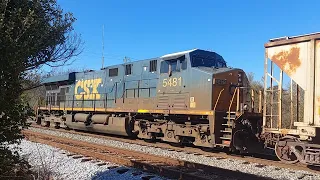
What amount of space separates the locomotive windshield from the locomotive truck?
3cm

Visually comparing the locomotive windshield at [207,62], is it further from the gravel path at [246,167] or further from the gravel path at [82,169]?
the gravel path at [82,169]

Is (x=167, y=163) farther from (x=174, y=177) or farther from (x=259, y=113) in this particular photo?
(x=259, y=113)

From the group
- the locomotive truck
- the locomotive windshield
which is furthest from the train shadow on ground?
the locomotive windshield

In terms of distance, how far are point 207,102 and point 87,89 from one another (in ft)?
31.2

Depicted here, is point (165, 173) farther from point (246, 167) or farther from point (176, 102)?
point (176, 102)

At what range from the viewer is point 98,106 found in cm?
1691

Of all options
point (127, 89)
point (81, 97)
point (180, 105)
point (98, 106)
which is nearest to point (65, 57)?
point (180, 105)

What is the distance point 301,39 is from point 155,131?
22.4 feet

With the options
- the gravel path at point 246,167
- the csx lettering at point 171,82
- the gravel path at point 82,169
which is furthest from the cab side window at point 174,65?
the gravel path at point 82,169

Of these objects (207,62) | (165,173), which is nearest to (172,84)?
(207,62)

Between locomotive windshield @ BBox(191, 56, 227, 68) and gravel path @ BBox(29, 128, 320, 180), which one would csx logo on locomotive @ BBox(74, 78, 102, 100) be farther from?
gravel path @ BBox(29, 128, 320, 180)

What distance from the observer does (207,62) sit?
12172 mm

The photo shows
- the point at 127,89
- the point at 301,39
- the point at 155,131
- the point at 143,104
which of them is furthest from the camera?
the point at 127,89

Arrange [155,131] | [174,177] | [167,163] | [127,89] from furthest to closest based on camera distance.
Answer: [127,89]
[155,131]
[167,163]
[174,177]
